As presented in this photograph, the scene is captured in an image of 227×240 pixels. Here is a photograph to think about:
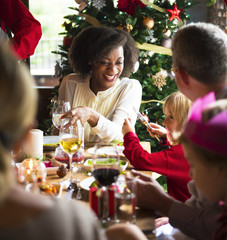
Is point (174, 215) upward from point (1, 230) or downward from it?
downward

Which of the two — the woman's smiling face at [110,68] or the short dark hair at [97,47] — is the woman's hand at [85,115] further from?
the short dark hair at [97,47]

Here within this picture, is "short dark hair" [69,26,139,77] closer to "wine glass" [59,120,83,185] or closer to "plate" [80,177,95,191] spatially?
"wine glass" [59,120,83,185]

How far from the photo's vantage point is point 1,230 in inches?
23.7

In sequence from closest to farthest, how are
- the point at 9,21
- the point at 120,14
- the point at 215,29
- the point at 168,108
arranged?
the point at 215,29 < the point at 168,108 < the point at 9,21 < the point at 120,14

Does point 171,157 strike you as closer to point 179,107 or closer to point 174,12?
point 179,107

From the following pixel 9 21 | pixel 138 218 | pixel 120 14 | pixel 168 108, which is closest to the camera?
pixel 138 218

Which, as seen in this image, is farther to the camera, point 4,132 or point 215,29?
point 215,29

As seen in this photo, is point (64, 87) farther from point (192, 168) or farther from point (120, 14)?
point (192, 168)

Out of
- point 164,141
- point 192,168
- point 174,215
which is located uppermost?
point 192,168

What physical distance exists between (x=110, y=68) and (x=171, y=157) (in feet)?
3.72

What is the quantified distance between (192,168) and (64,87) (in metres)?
1.95

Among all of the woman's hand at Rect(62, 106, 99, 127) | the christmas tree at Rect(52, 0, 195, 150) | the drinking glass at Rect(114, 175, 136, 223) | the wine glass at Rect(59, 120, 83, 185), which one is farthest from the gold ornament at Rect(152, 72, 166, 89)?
the drinking glass at Rect(114, 175, 136, 223)

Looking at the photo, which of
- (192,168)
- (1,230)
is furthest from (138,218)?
(1,230)

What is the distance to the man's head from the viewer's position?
4.89 feet
